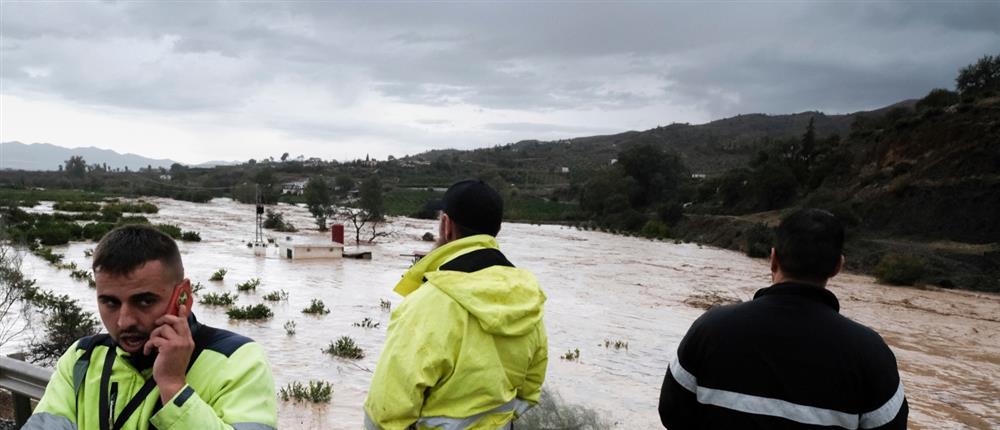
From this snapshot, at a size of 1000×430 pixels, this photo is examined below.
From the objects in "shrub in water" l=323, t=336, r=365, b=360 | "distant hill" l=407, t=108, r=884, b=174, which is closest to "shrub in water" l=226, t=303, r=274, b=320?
"shrub in water" l=323, t=336, r=365, b=360

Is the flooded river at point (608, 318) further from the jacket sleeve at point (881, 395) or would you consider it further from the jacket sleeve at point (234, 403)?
the jacket sleeve at point (234, 403)

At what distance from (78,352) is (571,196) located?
7350 cm

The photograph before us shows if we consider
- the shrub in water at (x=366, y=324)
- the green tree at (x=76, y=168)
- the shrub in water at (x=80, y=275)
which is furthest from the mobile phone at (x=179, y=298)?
the green tree at (x=76, y=168)

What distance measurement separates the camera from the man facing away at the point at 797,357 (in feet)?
6.78

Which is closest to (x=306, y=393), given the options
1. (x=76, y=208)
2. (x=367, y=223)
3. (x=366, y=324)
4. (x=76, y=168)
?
(x=366, y=324)

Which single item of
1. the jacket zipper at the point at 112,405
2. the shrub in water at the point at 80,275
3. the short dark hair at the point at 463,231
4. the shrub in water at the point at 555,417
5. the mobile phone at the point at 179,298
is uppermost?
the short dark hair at the point at 463,231

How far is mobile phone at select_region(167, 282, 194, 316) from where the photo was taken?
1.79 metres

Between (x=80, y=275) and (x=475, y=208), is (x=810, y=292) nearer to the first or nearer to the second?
(x=475, y=208)

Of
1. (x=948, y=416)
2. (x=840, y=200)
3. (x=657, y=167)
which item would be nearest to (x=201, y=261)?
(x=948, y=416)

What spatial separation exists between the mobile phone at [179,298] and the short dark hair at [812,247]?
2.06 metres

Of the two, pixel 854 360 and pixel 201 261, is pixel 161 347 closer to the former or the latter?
pixel 854 360

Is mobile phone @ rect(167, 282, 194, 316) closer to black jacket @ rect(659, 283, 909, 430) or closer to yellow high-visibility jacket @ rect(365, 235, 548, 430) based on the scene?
yellow high-visibility jacket @ rect(365, 235, 548, 430)

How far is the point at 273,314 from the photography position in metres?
Answer: 13.2

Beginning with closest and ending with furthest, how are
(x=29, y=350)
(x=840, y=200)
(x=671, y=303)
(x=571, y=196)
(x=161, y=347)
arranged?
(x=161, y=347) → (x=29, y=350) → (x=671, y=303) → (x=840, y=200) → (x=571, y=196)
